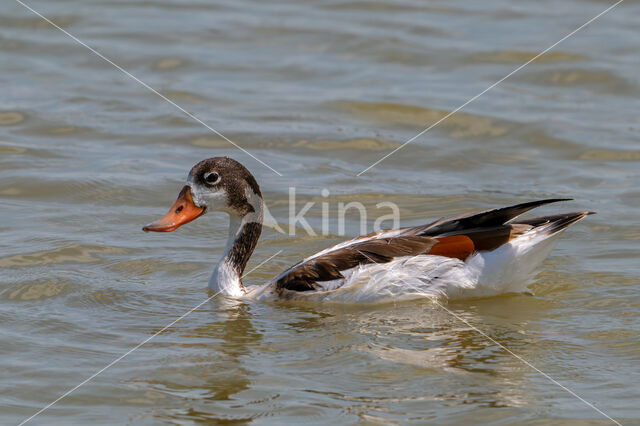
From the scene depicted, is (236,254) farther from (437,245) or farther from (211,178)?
(437,245)

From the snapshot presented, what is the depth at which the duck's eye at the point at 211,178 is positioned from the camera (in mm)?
9681

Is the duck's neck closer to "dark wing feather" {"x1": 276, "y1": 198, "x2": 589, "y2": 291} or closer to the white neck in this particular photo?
the white neck

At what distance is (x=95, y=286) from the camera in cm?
979

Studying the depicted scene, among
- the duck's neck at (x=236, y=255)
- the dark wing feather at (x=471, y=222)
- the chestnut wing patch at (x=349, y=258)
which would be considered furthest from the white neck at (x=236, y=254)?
the dark wing feather at (x=471, y=222)

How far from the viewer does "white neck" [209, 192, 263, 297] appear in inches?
382

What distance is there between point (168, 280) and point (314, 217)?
2.50 meters

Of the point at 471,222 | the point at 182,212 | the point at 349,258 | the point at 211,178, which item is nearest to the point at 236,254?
the point at 182,212

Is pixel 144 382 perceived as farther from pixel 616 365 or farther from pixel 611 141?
pixel 611 141

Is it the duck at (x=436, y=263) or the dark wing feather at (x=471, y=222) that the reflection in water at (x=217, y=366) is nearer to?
the duck at (x=436, y=263)

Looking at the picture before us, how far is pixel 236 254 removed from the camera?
9938mm

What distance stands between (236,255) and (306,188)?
3171 mm

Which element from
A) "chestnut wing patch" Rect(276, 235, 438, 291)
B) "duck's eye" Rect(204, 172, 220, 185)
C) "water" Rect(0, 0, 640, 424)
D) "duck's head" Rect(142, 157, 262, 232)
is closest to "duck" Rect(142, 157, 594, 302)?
"chestnut wing patch" Rect(276, 235, 438, 291)

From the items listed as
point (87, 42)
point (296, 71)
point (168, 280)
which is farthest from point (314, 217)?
point (87, 42)

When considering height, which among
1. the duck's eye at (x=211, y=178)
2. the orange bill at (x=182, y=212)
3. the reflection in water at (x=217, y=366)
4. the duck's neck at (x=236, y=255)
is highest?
the duck's eye at (x=211, y=178)
